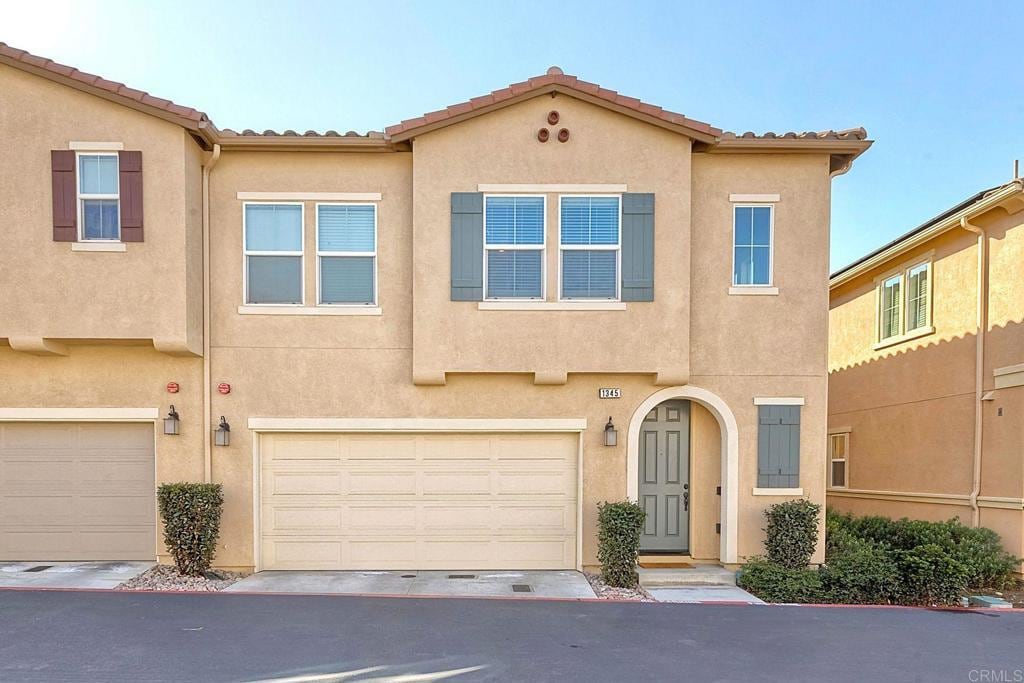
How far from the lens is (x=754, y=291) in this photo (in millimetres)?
8234

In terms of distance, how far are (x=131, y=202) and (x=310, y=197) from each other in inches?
91.1

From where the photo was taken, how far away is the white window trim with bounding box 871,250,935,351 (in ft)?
35.5

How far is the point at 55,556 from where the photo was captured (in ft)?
27.4

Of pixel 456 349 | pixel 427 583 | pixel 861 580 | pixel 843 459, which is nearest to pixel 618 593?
pixel 427 583

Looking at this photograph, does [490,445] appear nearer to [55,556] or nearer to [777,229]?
[777,229]

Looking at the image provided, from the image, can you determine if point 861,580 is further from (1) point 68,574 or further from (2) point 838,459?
(1) point 68,574

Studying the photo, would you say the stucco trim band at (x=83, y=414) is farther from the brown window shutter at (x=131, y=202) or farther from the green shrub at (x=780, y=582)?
the green shrub at (x=780, y=582)

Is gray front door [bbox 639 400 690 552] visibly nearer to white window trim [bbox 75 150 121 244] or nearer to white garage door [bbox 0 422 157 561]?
white garage door [bbox 0 422 157 561]

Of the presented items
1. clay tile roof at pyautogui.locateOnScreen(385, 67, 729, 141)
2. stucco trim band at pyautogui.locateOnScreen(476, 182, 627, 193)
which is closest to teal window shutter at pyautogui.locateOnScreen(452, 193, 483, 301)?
stucco trim band at pyautogui.locateOnScreen(476, 182, 627, 193)

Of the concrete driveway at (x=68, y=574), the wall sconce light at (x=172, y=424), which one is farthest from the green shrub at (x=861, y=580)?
the concrete driveway at (x=68, y=574)

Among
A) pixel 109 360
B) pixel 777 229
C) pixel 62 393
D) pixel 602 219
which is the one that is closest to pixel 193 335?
pixel 109 360

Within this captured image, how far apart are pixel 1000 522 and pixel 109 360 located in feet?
45.7

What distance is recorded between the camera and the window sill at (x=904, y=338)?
10785 mm

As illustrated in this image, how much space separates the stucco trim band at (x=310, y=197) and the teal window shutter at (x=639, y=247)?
368 cm
